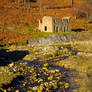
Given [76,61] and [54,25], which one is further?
[54,25]

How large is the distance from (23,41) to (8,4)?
4116 centimetres

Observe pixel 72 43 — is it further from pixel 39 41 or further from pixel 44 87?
pixel 44 87

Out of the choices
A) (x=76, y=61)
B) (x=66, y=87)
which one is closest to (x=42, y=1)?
(x=76, y=61)

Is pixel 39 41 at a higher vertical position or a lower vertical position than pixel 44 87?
higher

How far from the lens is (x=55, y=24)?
3778 centimetres

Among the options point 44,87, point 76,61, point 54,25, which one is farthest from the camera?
point 54,25

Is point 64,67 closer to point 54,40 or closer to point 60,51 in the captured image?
point 60,51

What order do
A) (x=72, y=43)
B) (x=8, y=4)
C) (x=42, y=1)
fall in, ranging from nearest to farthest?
1. (x=72, y=43)
2. (x=8, y=4)
3. (x=42, y=1)

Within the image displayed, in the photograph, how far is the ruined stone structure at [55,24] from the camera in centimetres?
3750

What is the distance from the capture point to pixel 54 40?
33.9 metres

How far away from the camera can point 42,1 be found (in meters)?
84.1

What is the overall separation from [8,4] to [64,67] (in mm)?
57714

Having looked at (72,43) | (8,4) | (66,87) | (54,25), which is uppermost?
(8,4)

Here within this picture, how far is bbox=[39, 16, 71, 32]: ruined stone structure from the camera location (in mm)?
37500
